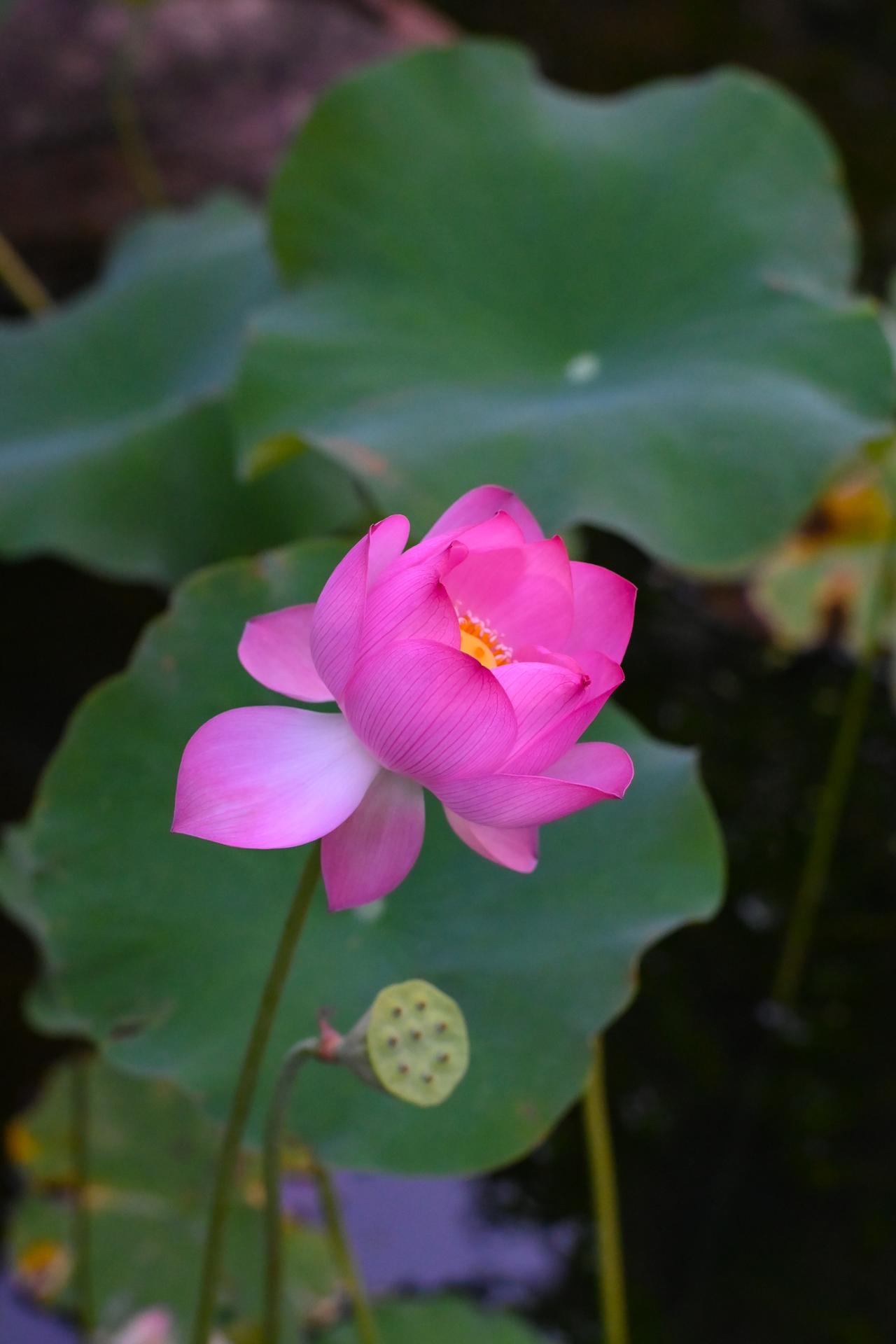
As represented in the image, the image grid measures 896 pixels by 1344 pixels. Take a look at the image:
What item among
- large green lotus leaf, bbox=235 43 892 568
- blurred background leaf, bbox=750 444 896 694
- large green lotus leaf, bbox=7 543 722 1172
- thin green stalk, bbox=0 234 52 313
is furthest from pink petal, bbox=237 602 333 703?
blurred background leaf, bbox=750 444 896 694

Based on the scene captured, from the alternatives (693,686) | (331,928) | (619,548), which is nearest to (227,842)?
(331,928)

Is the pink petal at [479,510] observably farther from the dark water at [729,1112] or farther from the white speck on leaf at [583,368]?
the dark water at [729,1112]

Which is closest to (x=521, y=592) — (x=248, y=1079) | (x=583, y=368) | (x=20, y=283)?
(x=248, y=1079)

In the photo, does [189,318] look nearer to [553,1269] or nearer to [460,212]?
[460,212]

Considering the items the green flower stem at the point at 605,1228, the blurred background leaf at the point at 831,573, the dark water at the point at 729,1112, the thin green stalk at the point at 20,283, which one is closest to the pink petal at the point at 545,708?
the green flower stem at the point at 605,1228

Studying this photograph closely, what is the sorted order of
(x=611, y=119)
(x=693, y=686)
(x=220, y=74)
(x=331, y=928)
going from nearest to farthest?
(x=331, y=928)
(x=611, y=119)
(x=693, y=686)
(x=220, y=74)

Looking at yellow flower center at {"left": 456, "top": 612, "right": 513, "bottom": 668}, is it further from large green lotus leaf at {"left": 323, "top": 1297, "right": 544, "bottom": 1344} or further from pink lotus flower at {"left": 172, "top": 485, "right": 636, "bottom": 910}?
large green lotus leaf at {"left": 323, "top": 1297, "right": 544, "bottom": 1344}
